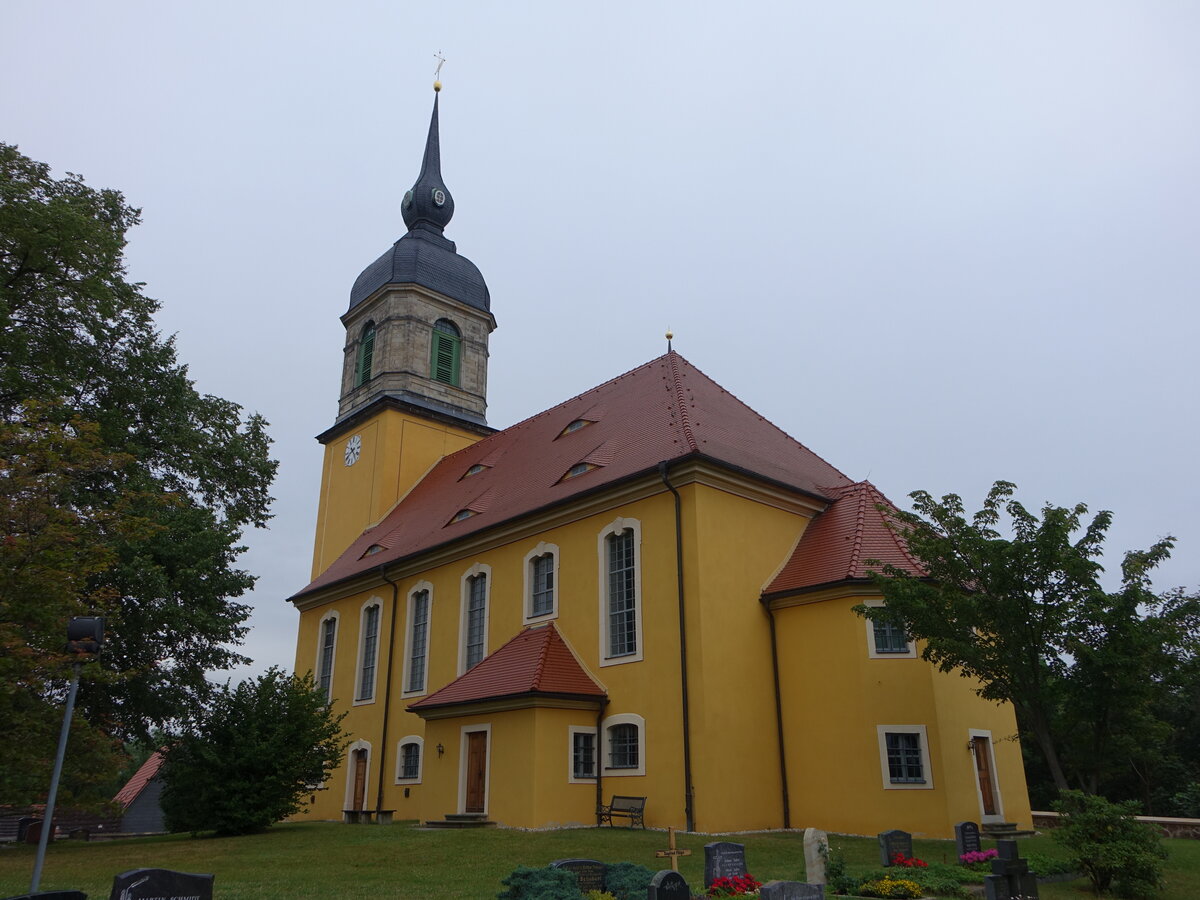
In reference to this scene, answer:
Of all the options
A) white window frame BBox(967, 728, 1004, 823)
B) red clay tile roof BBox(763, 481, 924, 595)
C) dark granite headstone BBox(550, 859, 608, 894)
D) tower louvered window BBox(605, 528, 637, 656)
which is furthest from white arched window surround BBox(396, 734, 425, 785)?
dark granite headstone BBox(550, 859, 608, 894)

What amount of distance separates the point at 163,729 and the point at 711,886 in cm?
1709

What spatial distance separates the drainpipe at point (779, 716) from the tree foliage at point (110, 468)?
460 inches

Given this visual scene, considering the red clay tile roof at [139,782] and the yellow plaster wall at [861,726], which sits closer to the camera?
the yellow plaster wall at [861,726]

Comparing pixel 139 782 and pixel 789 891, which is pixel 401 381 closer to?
pixel 139 782

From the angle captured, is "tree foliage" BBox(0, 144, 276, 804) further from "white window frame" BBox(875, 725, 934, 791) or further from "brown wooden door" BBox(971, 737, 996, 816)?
"brown wooden door" BBox(971, 737, 996, 816)

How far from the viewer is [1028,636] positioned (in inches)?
523

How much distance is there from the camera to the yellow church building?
1689cm

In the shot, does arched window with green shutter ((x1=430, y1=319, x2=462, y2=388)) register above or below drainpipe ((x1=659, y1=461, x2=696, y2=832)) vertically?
above

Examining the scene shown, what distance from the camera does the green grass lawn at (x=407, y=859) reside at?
10.8 m

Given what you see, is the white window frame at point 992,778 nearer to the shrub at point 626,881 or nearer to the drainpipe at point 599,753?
the drainpipe at point 599,753

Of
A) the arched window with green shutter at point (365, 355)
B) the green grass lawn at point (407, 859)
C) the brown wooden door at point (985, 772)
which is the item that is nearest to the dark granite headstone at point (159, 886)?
the green grass lawn at point (407, 859)

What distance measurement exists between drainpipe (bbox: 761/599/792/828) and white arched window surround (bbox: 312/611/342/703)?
1510 cm

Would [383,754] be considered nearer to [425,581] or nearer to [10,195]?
[425,581]

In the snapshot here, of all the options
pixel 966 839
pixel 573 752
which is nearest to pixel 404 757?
pixel 573 752
